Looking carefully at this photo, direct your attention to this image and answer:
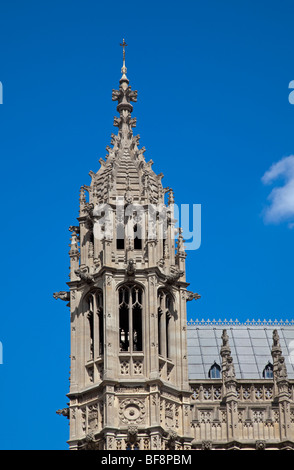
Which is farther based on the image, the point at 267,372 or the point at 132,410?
the point at 267,372

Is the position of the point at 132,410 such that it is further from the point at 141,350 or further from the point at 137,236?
the point at 137,236

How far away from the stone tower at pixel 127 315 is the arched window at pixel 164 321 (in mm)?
47

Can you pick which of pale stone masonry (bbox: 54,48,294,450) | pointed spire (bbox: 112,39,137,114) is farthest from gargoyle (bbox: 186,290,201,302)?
pointed spire (bbox: 112,39,137,114)

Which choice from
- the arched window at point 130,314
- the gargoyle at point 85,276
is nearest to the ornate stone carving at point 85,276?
the gargoyle at point 85,276

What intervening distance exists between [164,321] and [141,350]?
79.1 inches

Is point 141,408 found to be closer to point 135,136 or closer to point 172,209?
point 172,209

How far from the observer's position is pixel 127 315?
7569cm

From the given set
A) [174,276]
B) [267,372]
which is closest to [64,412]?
[174,276]

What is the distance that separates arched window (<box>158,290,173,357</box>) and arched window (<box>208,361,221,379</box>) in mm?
6283

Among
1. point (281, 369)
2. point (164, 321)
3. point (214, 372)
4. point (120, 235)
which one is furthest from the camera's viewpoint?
point (214, 372)

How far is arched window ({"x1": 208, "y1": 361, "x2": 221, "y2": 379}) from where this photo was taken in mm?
81750

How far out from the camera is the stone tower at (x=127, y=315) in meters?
72.9

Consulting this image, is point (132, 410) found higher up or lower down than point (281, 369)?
lower down

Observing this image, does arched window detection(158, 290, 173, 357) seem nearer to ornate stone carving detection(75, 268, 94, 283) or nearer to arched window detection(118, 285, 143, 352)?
arched window detection(118, 285, 143, 352)
